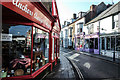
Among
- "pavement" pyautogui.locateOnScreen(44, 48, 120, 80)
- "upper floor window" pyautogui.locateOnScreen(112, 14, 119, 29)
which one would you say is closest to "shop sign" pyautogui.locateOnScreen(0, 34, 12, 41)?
"pavement" pyautogui.locateOnScreen(44, 48, 120, 80)

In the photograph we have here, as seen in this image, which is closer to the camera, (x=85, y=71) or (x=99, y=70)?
(x=85, y=71)

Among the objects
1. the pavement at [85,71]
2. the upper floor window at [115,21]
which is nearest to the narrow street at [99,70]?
the pavement at [85,71]

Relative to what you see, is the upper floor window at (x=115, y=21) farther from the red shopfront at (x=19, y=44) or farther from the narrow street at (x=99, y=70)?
the red shopfront at (x=19, y=44)

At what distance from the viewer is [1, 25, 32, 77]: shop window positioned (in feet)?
12.4

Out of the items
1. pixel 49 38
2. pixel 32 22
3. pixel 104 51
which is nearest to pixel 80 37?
pixel 104 51

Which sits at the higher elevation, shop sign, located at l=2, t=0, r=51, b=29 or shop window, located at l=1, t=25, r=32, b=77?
shop sign, located at l=2, t=0, r=51, b=29

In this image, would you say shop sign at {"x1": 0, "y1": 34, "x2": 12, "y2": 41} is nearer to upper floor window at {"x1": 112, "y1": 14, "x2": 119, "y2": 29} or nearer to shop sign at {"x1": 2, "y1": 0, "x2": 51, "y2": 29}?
shop sign at {"x1": 2, "y1": 0, "x2": 51, "y2": 29}

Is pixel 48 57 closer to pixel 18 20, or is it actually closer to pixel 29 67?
pixel 29 67

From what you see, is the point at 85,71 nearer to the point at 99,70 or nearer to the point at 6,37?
the point at 99,70

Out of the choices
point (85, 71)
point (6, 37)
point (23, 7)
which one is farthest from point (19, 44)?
point (85, 71)

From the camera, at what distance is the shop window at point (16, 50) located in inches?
149

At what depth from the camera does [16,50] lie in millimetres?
4008

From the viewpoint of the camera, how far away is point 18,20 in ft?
11.8

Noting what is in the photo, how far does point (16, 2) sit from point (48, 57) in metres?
4.32
